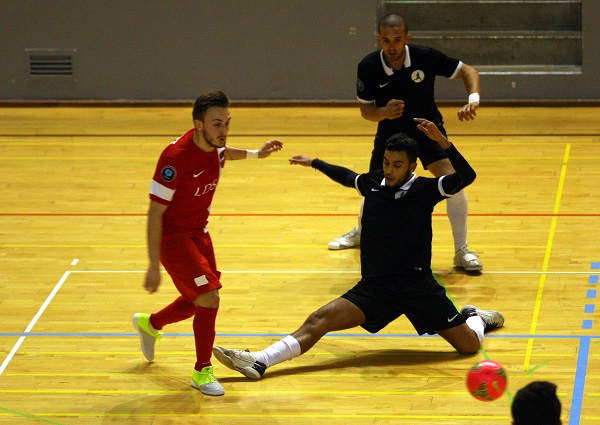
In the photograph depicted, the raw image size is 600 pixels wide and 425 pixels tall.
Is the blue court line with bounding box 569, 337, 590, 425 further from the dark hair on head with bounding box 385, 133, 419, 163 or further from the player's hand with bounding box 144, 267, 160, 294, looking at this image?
the player's hand with bounding box 144, 267, 160, 294

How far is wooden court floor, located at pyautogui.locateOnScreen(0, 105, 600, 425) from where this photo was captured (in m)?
5.81

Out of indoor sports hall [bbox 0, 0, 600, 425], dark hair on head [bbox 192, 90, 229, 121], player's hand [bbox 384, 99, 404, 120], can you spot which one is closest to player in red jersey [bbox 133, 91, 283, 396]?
dark hair on head [bbox 192, 90, 229, 121]

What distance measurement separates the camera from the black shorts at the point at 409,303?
20.3ft

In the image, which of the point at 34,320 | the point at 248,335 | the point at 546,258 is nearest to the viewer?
the point at 248,335

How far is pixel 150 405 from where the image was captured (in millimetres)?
5793

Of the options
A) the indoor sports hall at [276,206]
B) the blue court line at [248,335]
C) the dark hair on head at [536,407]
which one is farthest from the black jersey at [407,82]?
the dark hair on head at [536,407]

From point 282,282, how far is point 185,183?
213 centimetres

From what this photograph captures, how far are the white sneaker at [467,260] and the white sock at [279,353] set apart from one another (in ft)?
7.30

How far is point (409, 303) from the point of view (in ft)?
20.4

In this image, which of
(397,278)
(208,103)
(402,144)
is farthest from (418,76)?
(208,103)

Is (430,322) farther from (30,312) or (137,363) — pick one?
(30,312)

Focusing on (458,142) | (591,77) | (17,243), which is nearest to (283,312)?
(17,243)

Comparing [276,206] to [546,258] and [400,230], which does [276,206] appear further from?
[400,230]

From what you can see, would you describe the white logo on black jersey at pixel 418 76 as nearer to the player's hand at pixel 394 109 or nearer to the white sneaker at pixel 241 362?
the player's hand at pixel 394 109
